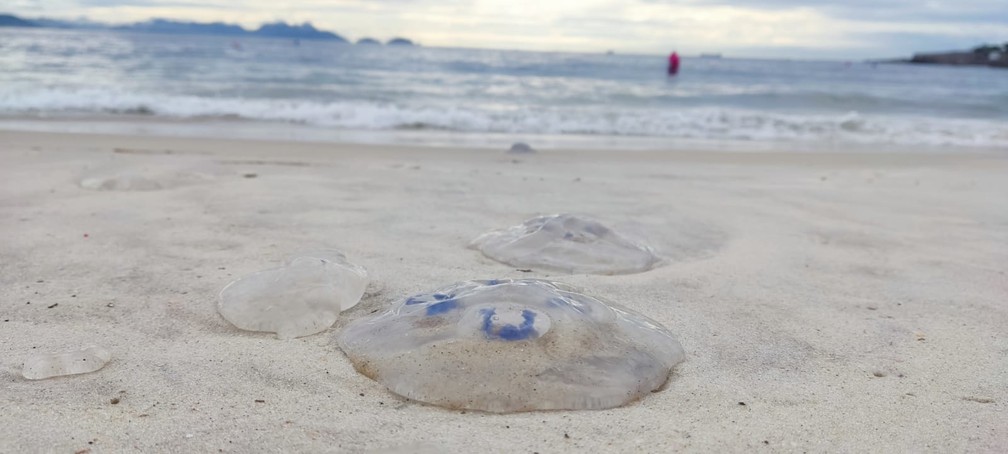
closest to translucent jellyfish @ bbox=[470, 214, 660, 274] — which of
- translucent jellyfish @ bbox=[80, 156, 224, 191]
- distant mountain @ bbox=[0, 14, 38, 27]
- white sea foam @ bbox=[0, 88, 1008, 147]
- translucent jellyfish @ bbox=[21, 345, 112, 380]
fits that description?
translucent jellyfish @ bbox=[21, 345, 112, 380]

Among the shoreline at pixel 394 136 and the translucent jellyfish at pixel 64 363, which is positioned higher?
the shoreline at pixel 394 136

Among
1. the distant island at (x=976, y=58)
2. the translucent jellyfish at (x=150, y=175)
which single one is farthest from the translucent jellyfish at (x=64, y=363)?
the distant island at (x=976, y=58)

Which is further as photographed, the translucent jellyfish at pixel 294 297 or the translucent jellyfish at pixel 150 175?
the translucent jellyfish at pixel 150 175

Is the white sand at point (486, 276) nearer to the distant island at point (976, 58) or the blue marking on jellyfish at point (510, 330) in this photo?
the blue marking on jellyfish at point (510, 330)

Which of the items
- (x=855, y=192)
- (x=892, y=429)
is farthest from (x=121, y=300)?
(x=855, y=192)

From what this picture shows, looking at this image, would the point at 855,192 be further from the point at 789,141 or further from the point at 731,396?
the point at 789,141
